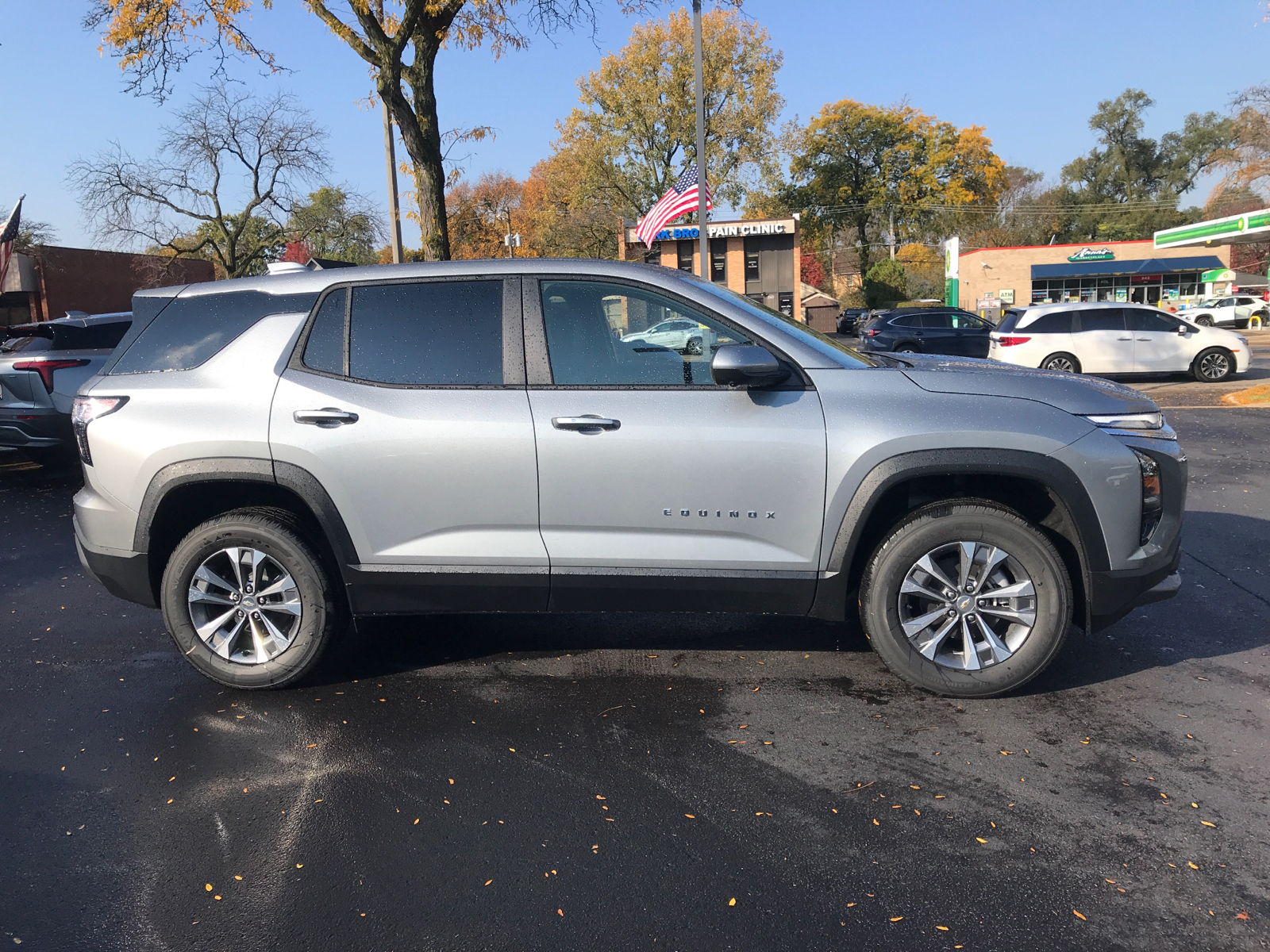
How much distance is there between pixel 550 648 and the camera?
189 inches

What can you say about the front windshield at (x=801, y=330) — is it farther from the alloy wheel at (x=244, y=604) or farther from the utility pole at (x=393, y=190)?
the utility pole at (x=393, y=190)

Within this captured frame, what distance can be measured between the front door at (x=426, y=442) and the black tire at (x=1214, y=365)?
18.1m

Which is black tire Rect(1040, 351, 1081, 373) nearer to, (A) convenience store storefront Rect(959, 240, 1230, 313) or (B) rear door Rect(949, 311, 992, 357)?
(B) rear door Rect(949, 311, 992, 357)

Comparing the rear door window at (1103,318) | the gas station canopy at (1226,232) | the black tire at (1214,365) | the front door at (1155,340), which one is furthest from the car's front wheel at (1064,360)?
the gas station canopy at (1226,232)

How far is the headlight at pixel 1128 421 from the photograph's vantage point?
384 centimetres

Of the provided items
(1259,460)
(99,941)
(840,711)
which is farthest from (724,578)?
(1259,460)

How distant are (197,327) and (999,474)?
3.57m

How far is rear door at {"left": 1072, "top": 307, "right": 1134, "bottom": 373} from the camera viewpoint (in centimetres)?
1775

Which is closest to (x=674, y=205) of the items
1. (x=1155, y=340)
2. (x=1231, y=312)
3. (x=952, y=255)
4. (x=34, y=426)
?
(x=1155, y=340)

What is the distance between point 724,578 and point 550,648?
4.18 feet

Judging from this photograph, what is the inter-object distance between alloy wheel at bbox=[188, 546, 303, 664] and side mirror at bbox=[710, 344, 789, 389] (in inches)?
83.1

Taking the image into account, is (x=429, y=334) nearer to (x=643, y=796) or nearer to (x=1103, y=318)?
(x=643, y=796)

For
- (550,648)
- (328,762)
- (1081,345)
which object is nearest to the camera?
(328,762)

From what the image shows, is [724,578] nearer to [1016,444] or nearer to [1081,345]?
[1016,444]
